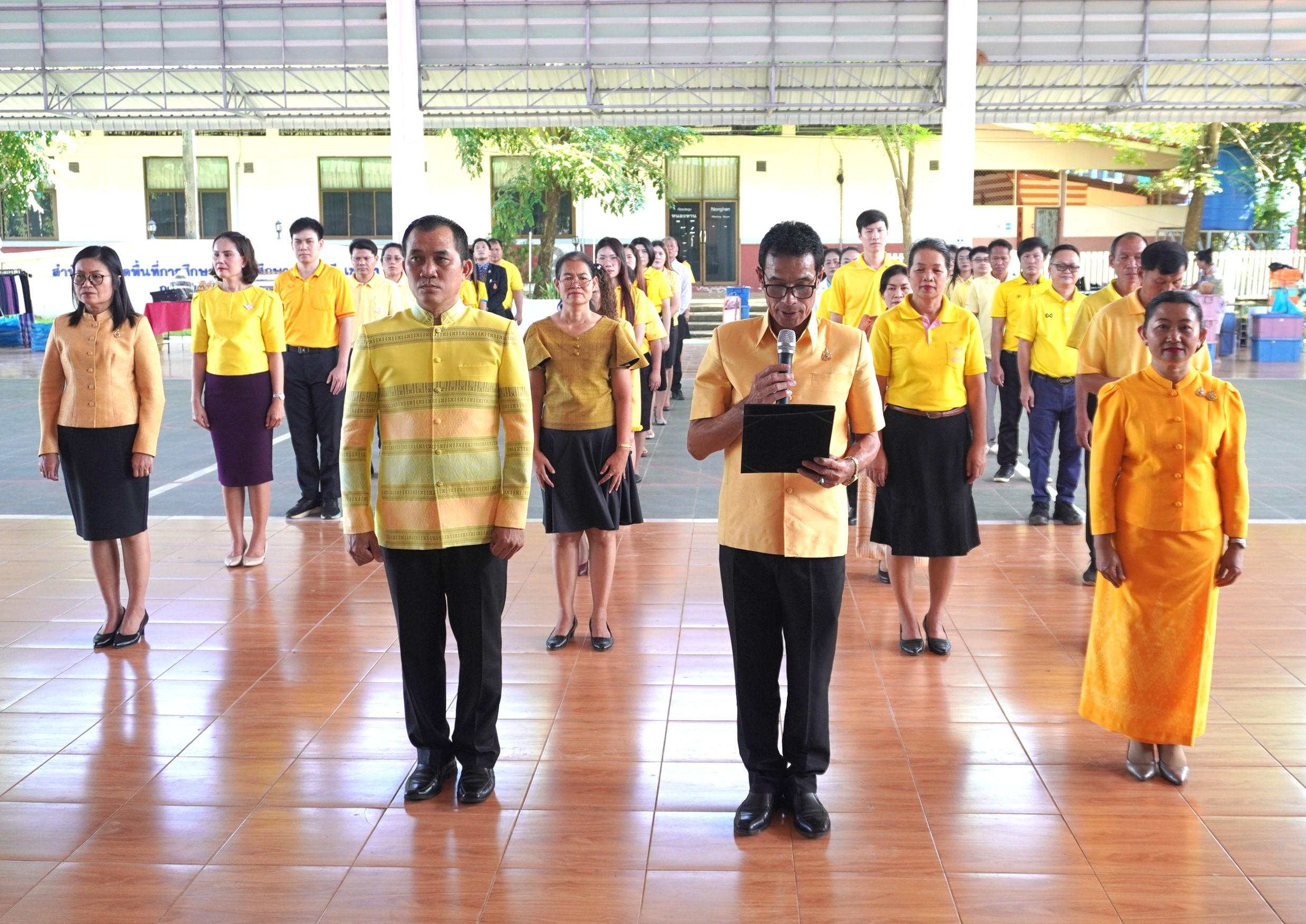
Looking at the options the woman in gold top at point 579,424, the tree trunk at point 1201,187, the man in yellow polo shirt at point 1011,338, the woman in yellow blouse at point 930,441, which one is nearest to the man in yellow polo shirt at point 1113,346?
the woman in yellow blouse at point 930,441

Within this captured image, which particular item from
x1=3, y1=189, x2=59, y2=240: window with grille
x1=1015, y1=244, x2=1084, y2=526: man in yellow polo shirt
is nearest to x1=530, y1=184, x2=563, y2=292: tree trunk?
x1=3, y1=189, x2=59, y2=240: window with grille

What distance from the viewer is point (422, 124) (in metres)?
13.8

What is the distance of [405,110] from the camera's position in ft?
44.5

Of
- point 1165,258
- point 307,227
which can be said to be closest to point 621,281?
point 307,227

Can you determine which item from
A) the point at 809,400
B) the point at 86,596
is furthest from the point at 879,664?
the point at 86,596

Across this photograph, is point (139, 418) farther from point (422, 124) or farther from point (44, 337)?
point (44, 337)

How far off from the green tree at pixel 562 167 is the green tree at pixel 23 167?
6.82 meters

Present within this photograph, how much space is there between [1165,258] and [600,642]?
2656 millimetres

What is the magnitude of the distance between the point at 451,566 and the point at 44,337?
731 inches

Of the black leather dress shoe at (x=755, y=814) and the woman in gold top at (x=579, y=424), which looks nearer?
the black leather dress shoe at (x=755, y=814)

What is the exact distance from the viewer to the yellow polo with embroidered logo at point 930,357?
509cm

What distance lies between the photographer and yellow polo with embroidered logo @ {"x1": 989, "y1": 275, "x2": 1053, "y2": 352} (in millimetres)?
8047

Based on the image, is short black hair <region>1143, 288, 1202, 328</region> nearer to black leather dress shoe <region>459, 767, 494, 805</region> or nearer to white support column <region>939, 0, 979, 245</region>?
black leather dress shoe <region>459, 767, 494, 805</region>

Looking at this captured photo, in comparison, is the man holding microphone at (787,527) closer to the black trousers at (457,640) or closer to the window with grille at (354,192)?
the black trousers at (457,640)
